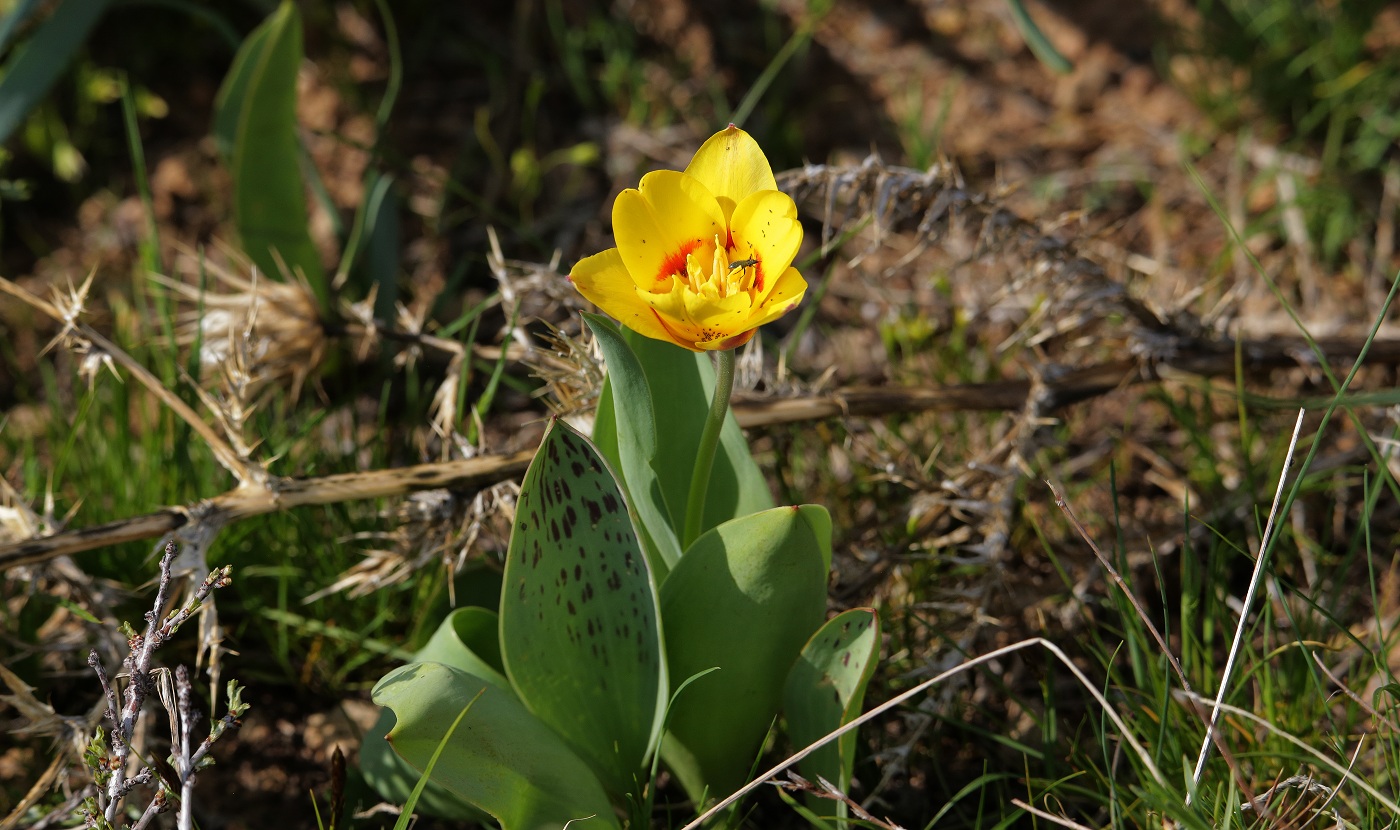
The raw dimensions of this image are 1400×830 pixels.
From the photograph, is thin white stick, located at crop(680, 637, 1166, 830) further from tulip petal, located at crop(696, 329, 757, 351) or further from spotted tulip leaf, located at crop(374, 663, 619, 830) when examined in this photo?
tulip petal, located at crop(696, 329, 757, 351)

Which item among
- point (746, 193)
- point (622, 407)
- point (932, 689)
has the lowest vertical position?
point (932, 689)

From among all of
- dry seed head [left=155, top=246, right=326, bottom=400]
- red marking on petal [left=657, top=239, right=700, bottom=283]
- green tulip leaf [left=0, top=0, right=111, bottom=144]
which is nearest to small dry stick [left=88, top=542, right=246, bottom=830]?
red marking on petal [left=657, top=239, right=700, bottom=283]

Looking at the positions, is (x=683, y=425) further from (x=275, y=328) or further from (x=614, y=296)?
(x=275, y=328)

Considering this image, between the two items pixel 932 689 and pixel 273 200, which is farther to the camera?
pixel 273 200

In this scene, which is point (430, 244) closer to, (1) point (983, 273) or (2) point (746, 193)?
(1) point (983, 273)

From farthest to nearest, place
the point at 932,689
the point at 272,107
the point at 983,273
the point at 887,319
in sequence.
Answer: the point at 983,273, the point at 887,319, the point at 272,107, the point at 932,689

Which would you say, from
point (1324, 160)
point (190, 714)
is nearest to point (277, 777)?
point (190, 714)

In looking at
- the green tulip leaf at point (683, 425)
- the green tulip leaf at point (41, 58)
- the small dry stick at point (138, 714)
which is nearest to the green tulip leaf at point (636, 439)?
the green tulip leaf at point (683, 425)

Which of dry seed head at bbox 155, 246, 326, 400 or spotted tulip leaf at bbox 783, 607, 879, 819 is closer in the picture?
spotted tulip leaf at bbox 783, 607, 879, 819
